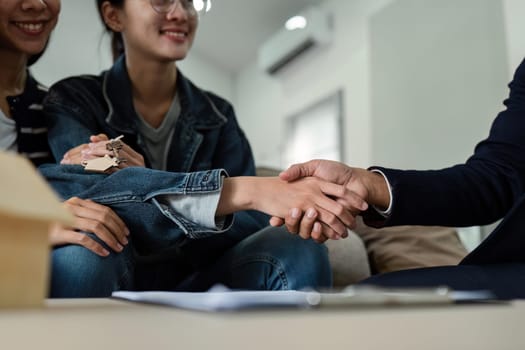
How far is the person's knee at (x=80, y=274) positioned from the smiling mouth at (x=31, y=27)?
523 mm

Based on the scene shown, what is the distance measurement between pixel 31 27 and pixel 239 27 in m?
2.54

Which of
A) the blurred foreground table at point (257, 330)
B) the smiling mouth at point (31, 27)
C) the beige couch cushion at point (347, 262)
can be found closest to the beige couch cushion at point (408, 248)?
the beige couch cushion at point (347, 262)

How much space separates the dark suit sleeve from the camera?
801mm

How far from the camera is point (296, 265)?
33.5 inches

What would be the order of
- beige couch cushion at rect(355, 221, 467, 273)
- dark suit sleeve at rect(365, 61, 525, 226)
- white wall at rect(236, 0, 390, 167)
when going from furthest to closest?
white wall at rect(236, 0, 390, 167) → beige couch cushion at rect(355, 221, 467, 273) → dark suit sleeve at rect(365, 61, 525, 226)

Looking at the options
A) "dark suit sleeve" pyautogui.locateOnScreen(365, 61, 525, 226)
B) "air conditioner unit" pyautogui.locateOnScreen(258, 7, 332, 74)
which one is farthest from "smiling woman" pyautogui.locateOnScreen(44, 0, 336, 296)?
"air conditioner unit" pyautogui.locateOnScreen(258, 7, 332, 74)

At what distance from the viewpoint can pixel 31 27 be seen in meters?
1.07

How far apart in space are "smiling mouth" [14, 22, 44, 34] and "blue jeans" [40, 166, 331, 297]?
350mm

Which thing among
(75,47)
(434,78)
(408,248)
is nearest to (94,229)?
(408,248)

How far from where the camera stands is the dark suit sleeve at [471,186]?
2.63 feet

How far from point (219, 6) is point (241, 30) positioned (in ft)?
1.37

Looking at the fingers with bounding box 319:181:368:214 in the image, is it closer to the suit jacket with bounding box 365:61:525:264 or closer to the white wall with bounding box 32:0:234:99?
the suit jacket with bounding box 365:61:525:264

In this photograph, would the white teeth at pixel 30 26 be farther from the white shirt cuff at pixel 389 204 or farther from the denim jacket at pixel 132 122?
the white shirt cuff at pixel 389 204

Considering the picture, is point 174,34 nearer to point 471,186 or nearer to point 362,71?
point 471,186
